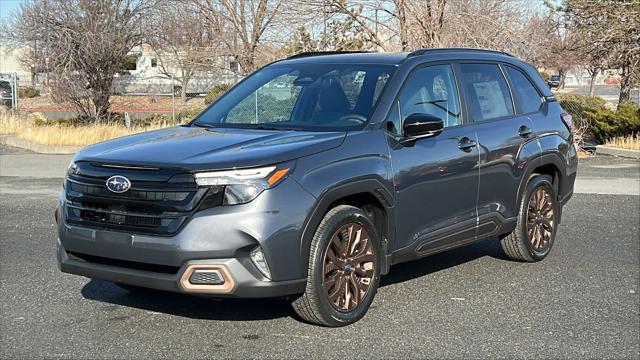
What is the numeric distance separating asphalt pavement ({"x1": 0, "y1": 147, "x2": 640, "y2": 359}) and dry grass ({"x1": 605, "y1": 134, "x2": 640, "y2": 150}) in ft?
32.9

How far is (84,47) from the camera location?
21.8 meters

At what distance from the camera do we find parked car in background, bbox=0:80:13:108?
87.1 ft

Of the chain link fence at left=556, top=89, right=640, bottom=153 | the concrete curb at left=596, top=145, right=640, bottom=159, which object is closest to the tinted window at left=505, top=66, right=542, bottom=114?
the concrete curb at left=596, top=145, right=640, bottom=159

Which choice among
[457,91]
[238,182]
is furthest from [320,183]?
[457,91]

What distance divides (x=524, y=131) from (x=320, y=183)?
2733 mm

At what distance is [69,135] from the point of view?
1898 centimetres

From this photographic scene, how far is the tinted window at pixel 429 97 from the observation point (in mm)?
6012

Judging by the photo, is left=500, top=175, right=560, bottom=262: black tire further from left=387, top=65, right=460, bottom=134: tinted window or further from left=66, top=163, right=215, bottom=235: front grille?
left=66, top=163, right=215, bottom=235: front grille

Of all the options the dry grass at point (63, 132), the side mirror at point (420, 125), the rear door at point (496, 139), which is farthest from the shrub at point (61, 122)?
the side mirror at point (420, 125)

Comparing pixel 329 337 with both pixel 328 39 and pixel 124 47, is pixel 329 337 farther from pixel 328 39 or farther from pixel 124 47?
pixel 124 47

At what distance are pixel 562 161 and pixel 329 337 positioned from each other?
3536mm

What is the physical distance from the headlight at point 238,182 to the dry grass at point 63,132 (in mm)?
14534

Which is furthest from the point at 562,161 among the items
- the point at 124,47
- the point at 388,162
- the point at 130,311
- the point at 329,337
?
the point at 124,47

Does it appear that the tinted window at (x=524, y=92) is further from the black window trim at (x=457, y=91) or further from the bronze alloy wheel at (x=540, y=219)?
the black window trim at (x=457, y=91)
